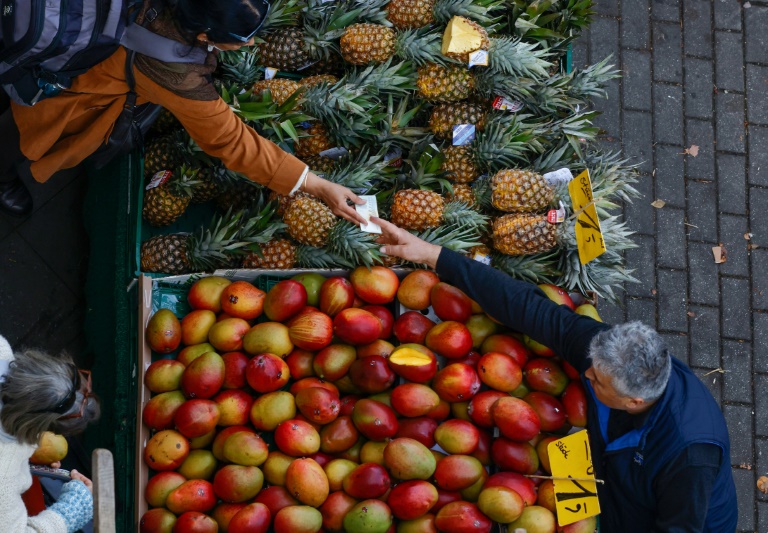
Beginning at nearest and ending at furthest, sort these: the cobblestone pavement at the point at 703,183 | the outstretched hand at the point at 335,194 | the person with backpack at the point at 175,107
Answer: the person with backpack at the point at 175,107
the outstretched hand at the point at 335,194
the cobblestone pavement at the point at 703,183

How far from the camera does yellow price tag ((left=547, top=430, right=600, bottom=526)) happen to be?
3.12 meters

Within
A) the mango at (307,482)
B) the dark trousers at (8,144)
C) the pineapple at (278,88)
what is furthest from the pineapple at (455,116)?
the dark trousers at (8,144)

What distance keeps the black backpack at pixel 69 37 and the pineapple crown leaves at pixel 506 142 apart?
1.78m

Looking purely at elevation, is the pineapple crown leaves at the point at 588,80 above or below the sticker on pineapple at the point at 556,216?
above

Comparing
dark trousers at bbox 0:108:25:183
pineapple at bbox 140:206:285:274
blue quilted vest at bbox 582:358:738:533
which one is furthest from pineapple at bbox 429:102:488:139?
dark trousers at bbox 0:108:25:183

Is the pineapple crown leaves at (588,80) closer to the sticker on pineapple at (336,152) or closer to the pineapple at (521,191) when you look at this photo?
the pineapple at (521,191)

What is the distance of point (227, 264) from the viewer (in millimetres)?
3805

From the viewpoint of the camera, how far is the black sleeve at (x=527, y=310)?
3281 millimetres

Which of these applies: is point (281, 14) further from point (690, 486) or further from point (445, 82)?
point (690, 486)

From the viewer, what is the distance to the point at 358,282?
362 cm

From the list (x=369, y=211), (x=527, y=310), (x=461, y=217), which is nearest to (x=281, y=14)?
(x=369, y=211)

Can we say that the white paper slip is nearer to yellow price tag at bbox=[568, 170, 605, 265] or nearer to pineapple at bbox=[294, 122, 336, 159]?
pineapple at bbox=[294, 122, 336, 159]

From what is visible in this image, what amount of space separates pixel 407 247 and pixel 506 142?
0.85m

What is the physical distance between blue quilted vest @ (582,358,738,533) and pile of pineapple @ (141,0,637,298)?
0.82 meters
